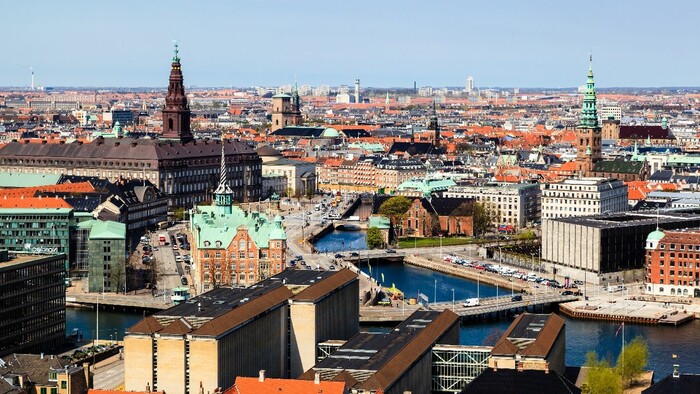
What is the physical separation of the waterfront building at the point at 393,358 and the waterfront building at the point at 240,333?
80.9 inches

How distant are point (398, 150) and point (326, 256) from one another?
60160 mm

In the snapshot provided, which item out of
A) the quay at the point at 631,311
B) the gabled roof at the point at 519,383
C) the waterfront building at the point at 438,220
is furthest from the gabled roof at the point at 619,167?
the gabled roof at the point at 519,383

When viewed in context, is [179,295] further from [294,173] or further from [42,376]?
[294,173]

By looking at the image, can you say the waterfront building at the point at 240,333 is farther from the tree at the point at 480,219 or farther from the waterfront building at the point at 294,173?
the waterfront building at the point at 294,173

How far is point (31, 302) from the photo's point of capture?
47.7 meters

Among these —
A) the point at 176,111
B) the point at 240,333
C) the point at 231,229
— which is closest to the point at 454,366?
the point at 240,333

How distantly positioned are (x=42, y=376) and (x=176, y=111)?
66.9 m

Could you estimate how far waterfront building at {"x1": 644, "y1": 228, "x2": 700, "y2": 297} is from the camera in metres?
61.9

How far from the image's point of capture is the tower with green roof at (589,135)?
104 meters

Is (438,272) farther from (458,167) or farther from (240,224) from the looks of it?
(458,167)

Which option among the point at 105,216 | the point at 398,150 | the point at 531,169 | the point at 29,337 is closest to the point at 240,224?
the point at 105,216

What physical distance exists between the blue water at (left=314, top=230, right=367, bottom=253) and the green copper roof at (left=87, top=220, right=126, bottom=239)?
1895 centimetres

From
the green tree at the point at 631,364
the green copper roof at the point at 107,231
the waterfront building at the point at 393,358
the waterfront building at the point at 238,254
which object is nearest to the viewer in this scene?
the waterfront building at the point at 393,358

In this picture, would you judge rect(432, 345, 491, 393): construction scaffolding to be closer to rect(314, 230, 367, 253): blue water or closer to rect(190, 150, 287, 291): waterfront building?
rect(190, 150, 287, 291): waterfront building
